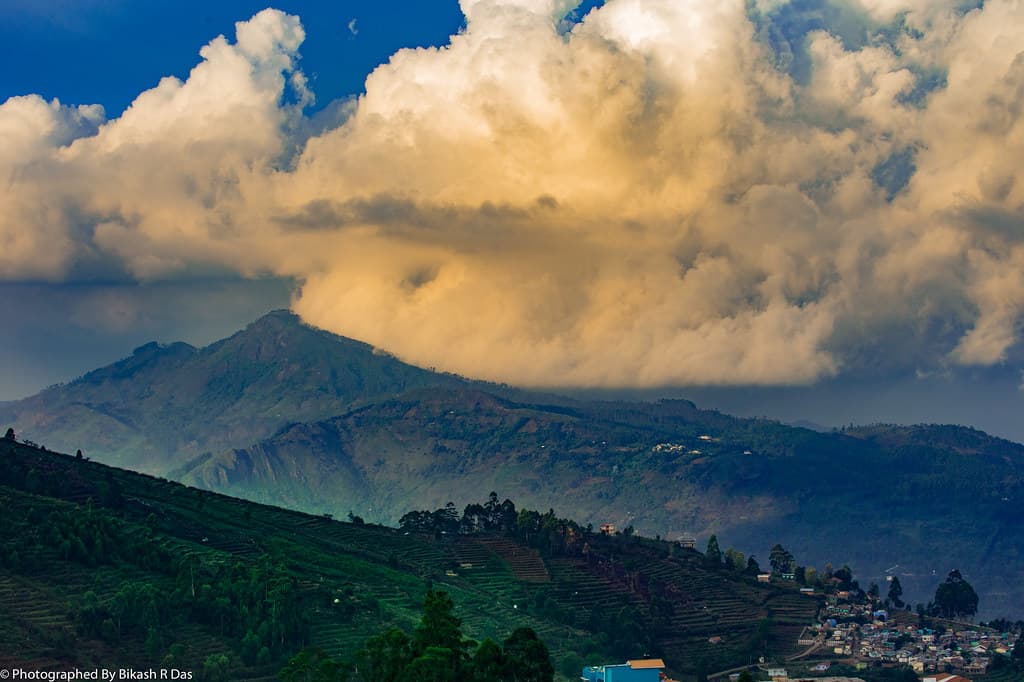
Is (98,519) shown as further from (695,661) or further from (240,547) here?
(695,661)

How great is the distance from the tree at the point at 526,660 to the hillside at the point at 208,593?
48.6 meters

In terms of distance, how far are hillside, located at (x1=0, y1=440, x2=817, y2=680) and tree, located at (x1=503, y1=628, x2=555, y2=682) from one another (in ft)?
160

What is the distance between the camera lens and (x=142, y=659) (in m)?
127

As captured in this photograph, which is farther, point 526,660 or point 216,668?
point 216,668

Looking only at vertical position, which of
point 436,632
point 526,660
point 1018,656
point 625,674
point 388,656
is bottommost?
point 625,674

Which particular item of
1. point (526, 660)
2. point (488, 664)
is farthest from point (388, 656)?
point (526, 660)

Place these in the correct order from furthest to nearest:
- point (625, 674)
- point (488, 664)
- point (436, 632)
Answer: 1. point (625, 674)
2. point (436, 632)
3. point (488, 664)

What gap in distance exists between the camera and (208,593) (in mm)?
140625

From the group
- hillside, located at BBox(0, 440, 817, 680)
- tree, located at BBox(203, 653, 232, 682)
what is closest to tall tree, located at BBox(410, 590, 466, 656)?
hillside, located at BBox(0, 440, 817, 680)

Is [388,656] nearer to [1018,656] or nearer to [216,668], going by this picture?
[216,668]

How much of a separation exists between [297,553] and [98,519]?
32.8 metres

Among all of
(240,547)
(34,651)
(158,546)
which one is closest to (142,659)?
(34,651)

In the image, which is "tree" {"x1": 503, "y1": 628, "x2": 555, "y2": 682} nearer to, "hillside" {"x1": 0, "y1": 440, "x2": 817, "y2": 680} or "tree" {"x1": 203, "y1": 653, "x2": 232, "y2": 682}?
"tree" {"x1": 203, "y1": 653, "x2": 232, "y2": 682}

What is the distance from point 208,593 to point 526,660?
63455 millimetres
